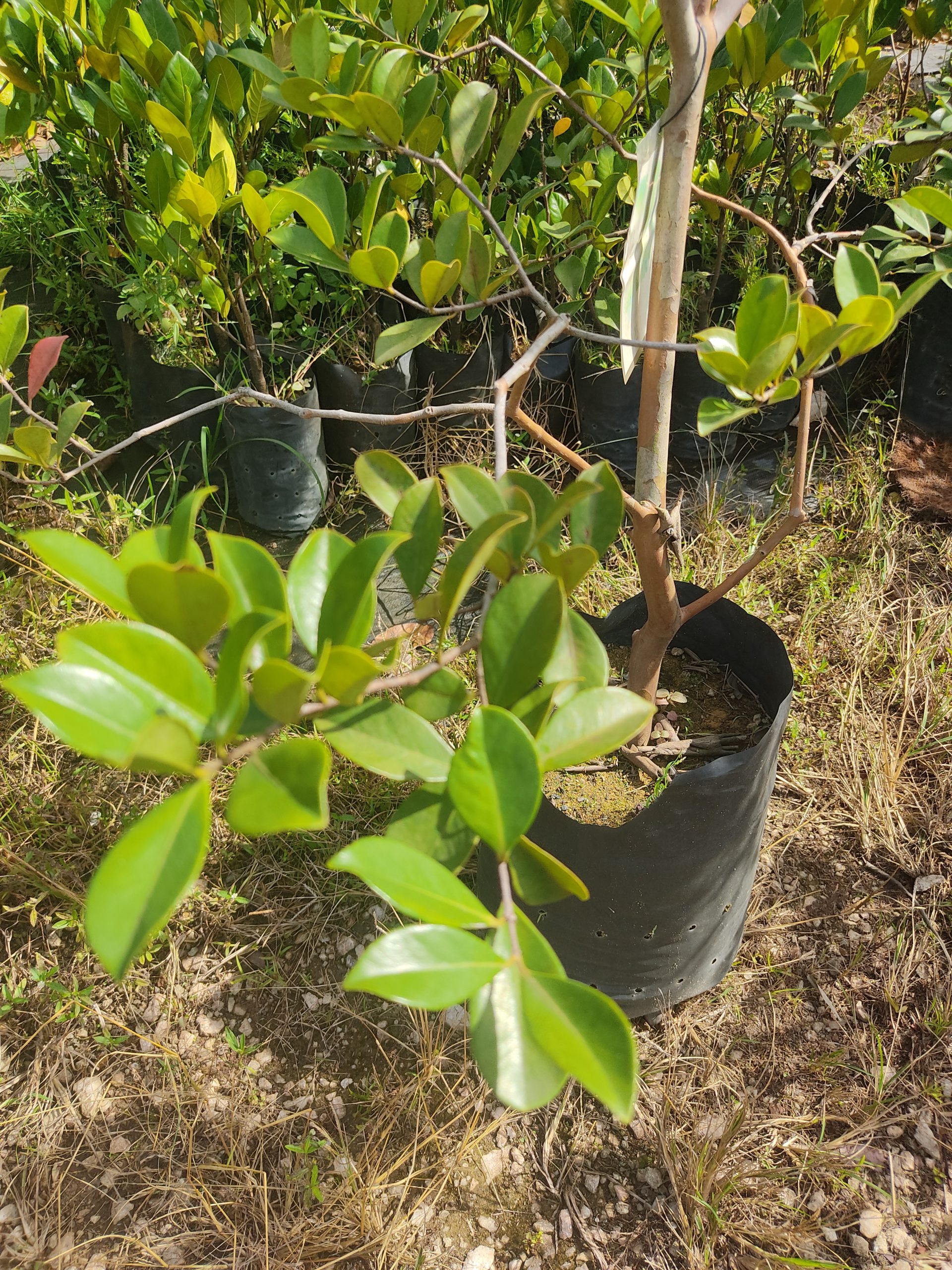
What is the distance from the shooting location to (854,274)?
664 millimetres

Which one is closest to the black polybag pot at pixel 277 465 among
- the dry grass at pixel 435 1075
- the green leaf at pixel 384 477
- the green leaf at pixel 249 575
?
the dry grass at pixel 435 1075

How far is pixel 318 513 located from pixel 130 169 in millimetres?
1058

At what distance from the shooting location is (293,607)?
45 cm

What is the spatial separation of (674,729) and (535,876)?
758 millimetres

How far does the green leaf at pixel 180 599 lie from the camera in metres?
0.36

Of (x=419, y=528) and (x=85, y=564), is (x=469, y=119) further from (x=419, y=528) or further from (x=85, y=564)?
(x=85, y=564)

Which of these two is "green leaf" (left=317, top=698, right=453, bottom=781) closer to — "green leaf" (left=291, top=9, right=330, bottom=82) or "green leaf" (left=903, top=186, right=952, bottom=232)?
"green leaf" (left=903, top=186, right=952, bottom=232)

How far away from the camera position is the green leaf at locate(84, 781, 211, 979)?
0.31 meters

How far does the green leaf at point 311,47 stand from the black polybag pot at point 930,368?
1.61 m

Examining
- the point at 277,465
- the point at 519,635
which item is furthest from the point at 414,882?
the point at 277,465

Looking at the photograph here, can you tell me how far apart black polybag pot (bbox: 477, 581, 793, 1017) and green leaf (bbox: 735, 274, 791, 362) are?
488mm

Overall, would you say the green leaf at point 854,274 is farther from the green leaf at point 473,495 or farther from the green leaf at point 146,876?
the green leaf at point 146,876

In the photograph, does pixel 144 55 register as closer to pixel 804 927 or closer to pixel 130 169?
pixel 130 169

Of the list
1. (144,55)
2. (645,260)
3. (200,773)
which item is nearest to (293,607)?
(200,773)
